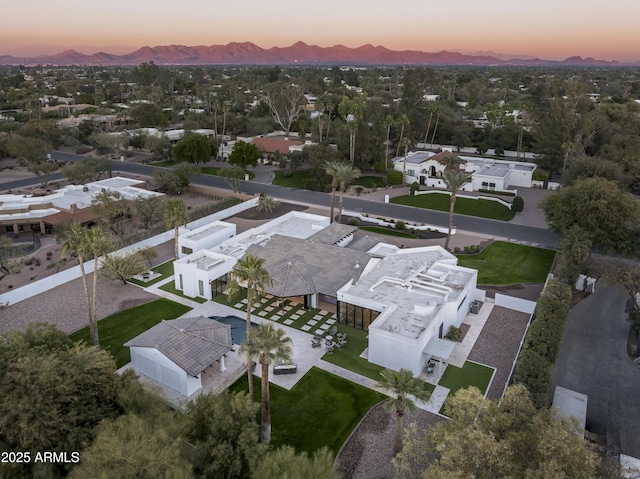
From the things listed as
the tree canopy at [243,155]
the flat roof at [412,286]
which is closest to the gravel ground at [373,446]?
the flat roof at [412,286]

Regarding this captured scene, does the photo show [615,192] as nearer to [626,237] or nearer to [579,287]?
[626,237]

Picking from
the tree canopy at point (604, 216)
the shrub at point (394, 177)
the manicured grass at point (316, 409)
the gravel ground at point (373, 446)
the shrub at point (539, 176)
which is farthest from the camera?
the shrub at point (394, 177)

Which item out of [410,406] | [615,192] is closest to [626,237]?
[615,192]

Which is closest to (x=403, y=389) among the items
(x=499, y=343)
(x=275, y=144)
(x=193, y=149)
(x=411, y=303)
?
(x=411, y=303)

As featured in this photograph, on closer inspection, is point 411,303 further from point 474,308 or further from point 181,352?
point 181,352

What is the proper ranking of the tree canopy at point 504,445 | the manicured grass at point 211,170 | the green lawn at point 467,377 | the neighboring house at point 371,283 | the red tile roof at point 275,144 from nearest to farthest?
the tree canopy at point 504,445 → the green lawn at point 467,377 → the neighboring house at point 371,283 → the manicured grass at point 211,170 → the red tile roof at point 275,144

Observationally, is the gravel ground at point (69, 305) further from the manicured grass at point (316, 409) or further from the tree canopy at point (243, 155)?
the tree canopy at point (243, 155)

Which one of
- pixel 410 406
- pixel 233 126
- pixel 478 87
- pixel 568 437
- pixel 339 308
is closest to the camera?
pixel 568 437
